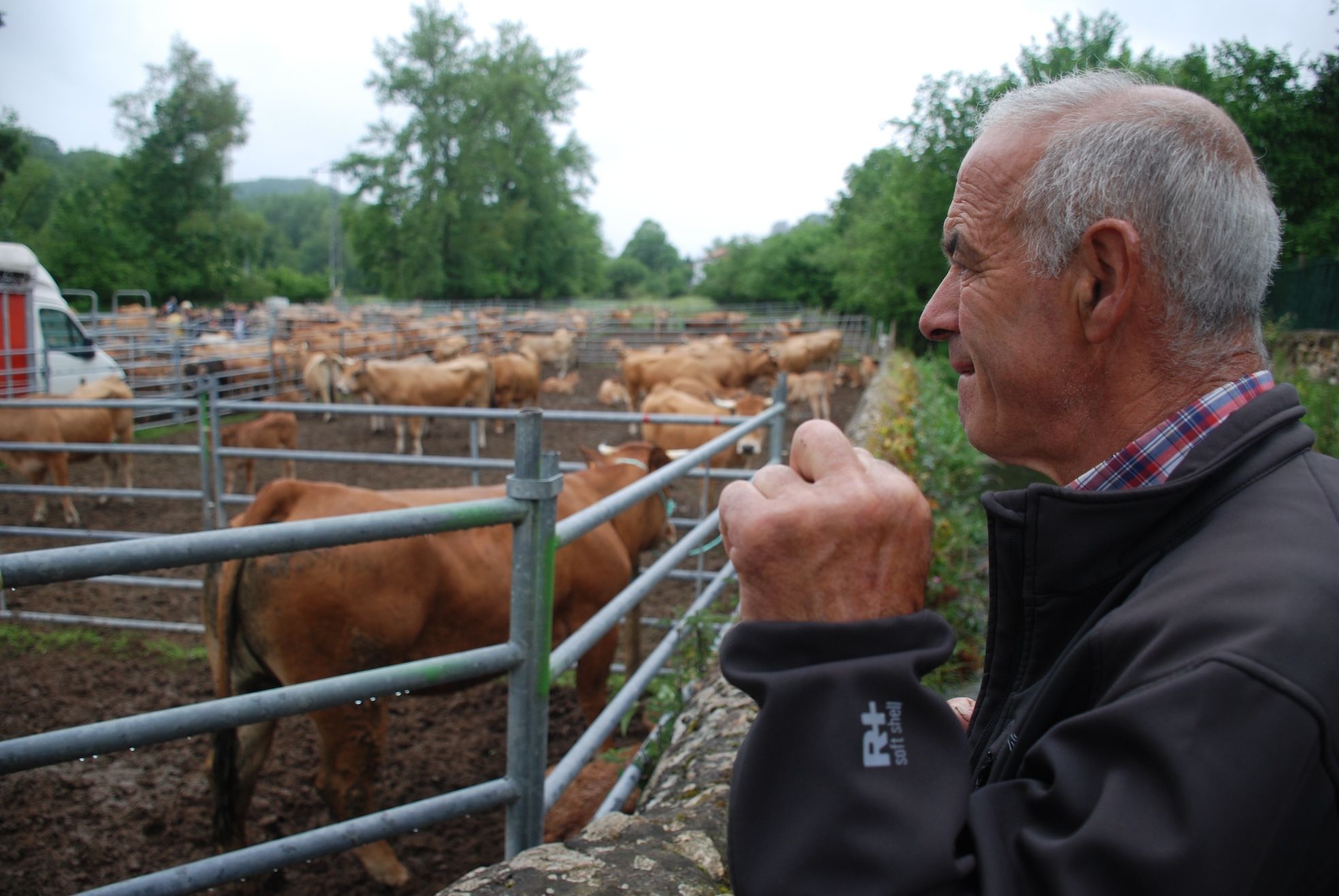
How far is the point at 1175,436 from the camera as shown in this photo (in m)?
0.96

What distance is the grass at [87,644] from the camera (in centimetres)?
518

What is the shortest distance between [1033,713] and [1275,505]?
32cm

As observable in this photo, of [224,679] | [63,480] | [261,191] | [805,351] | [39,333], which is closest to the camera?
[224,679]

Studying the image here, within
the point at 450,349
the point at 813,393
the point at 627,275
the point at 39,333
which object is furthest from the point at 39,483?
the point at 627,275

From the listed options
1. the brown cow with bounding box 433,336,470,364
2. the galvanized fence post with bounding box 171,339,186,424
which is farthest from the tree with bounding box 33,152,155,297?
the galvanized fence post with bounding box 171,339,186,424

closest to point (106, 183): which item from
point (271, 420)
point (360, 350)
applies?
point (360, 350)

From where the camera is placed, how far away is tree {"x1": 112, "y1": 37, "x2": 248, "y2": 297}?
43.4 m

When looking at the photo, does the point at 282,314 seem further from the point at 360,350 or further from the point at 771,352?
the point at 771,352

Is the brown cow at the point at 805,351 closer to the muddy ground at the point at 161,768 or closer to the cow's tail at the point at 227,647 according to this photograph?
the muddy ground at the point at 161,768

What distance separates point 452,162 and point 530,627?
53.7m

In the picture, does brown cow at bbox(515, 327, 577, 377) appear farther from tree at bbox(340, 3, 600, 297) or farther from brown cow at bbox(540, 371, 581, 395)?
tree at bbox(340, 3, 600, 297)

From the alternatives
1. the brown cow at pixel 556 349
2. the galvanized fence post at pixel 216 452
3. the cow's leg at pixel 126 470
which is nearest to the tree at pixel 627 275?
the brown cow at pixel 556 349

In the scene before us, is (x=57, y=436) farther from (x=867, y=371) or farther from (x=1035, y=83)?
(x=867, y=371)

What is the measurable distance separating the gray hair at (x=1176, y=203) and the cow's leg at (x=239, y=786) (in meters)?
3.21
